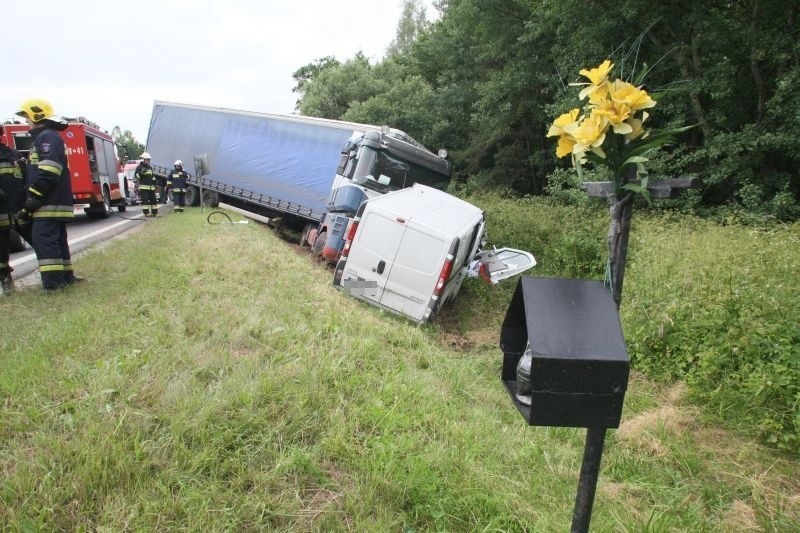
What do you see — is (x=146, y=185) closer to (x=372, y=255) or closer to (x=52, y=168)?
(x=52, y=168)

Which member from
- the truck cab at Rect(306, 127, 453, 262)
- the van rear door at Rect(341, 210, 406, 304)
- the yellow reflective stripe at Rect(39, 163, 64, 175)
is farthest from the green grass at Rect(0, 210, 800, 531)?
the truck cab at Rect(306, 127, 453, 262)

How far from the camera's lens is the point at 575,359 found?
1.43 m

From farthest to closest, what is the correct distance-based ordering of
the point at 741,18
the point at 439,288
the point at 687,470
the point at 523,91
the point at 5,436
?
1. the point at 523,91
2. the point at 741,18
3. the point at 439,288
4. the point at 687,470
5. the point at 5,436

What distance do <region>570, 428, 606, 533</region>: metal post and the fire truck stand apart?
513 inches

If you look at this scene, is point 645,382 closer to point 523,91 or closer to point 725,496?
point 725,496

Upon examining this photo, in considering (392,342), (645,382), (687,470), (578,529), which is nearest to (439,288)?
(392,342)

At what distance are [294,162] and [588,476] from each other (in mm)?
11933

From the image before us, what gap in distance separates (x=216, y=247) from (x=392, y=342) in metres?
3.86

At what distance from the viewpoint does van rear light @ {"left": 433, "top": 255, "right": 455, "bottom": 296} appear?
609 cm

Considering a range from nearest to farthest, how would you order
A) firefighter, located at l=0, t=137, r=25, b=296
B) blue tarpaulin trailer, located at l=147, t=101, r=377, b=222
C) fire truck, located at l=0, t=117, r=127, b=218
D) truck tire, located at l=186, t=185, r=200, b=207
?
firefighter, located at l=0, t=137, r=25, b=296 → fire truck, located at l=0, t=117, r=127, b=218 → blue tarpaulin trailer, located at l=147, t=101, r=377, b=222 → truck tire, located at l=186, t=185, r=200, b=207

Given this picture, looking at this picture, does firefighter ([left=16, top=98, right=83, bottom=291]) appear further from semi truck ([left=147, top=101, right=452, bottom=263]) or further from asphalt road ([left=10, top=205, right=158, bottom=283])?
semi truck ([left=147, top=101, right=452, bottom=263])

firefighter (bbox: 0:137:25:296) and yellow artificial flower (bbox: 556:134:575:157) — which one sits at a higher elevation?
yellow artificial flower (bbox: 556:134:575:157)

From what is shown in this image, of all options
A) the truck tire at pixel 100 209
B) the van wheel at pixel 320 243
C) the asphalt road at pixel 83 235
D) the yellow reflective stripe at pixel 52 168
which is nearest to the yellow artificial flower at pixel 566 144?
the yellow reflective stripe at pixel 52 168

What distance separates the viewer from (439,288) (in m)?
6.18
